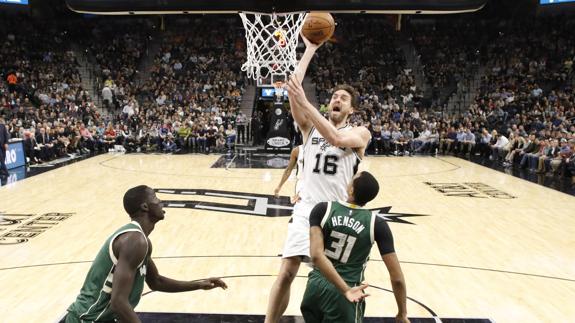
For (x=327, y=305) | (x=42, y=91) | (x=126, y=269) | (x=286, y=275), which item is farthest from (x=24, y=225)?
(x=42, y=91)

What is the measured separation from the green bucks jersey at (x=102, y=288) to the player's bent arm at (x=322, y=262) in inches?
33.6

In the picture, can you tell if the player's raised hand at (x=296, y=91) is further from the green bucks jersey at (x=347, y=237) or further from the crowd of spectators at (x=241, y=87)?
the crowd of spectators at (x=241, y=87)

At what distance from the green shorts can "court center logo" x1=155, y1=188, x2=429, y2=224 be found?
17.8 ft

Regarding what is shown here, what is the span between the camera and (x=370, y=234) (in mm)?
2928

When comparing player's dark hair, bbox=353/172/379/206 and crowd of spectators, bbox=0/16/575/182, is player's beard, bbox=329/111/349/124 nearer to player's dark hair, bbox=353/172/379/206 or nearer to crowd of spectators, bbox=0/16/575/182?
player's dark hair, bbox=353/172/379/206

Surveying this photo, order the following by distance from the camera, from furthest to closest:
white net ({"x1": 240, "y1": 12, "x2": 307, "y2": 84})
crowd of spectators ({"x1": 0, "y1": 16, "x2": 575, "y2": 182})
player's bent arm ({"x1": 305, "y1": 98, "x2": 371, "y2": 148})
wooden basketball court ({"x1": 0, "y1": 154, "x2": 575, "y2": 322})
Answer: crowd of spectators ({"x1": 0, "y1": 16, "x2": 575, "y2": 182}) < white net ({"x1": 240, "y1": 12, "x2": 307, "y2": 84}) < wooden basketball court ({"x1": 0, "y1": 154, "x2": 575, "y2": 322}) < player's bent arm ({"x1": 305, "y1": 98, "x2": 371, "y2": 148})

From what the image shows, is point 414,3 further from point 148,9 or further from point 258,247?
point 258,247

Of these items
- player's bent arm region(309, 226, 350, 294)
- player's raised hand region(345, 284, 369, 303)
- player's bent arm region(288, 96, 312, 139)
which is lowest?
player's raised hand region(345, 284, 369, 303)

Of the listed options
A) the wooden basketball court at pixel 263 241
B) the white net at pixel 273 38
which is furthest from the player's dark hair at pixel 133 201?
the white net at pixel 273 38

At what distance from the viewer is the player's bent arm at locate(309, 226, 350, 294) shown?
9.11 feet

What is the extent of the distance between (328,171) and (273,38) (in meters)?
7.08

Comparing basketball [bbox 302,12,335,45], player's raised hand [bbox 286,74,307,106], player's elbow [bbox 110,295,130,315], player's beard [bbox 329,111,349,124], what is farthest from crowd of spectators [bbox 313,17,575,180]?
player's elbow [bbox 110,295,130,315]

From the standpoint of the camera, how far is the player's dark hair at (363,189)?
116 inches

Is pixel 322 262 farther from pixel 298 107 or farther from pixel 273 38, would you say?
pixel 273 38
